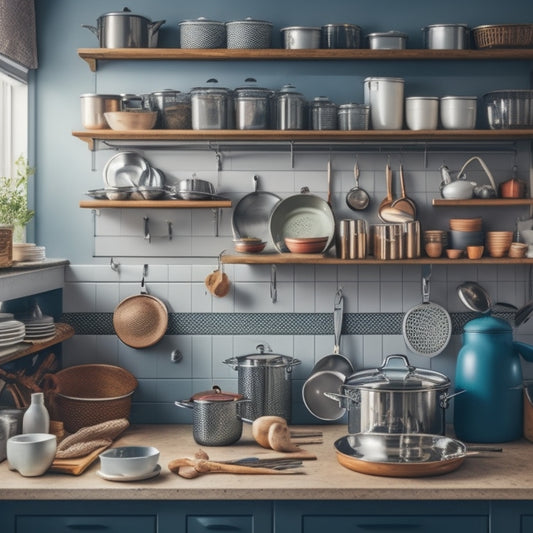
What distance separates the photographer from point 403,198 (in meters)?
3.62

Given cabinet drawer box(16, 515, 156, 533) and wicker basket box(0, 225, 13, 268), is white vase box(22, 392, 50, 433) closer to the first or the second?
cabinet drawer box(16, 515, 156, 533)

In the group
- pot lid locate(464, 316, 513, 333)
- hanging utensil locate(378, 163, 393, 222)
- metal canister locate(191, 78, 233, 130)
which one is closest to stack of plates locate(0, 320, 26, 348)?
metal canister locate(191, 78, 233, 130)

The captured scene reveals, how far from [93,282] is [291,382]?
0.99m

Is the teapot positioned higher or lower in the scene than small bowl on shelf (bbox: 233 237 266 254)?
higher

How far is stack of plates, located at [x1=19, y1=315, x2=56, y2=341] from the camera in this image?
314 centimetres

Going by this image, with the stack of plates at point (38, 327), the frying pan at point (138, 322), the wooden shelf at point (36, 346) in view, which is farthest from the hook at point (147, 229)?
the stack of plates at point (38, 327)

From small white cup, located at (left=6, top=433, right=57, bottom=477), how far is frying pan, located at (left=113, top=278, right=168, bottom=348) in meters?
0.84

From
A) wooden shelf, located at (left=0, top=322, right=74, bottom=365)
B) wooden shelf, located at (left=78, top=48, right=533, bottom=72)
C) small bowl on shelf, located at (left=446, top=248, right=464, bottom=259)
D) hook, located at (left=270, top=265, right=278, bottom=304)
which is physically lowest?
wooden shelf, located at (left=0, top=322, right=74, bottom=365)

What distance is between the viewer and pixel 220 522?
2783mm

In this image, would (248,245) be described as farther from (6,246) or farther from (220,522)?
(220,522)

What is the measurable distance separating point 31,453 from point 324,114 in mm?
1769

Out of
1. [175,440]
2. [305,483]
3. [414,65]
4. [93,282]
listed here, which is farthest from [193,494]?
[414,65]

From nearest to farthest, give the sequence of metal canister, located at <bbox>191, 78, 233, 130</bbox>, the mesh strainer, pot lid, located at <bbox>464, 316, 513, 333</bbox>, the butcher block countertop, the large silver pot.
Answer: the butcher block countertop, the large silver pot, pot lid, located at <bbox>464, 316, 513, 333</bbox>, metal canister, located at <bbox>191, 78, 233, 130</bbox>, the mesh strainer

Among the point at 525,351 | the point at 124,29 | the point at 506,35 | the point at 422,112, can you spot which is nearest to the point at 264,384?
the point at 525,351
